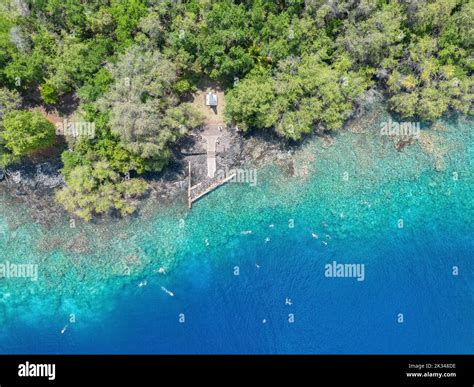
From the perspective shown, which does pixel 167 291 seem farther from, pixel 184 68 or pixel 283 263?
pixel 184 68

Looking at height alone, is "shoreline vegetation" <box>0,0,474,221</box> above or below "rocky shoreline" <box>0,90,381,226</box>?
above

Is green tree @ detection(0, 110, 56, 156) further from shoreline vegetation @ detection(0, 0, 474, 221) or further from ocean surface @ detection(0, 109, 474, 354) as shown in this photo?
ocean surface @ detection(0, 109, 474, 354)

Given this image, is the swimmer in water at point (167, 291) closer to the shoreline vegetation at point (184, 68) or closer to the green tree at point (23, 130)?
the shoreline vegetation at point (184, 68)

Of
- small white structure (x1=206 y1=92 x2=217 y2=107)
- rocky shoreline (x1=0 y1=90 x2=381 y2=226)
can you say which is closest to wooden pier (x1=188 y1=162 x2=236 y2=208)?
rocky shoreline (x1=0 y1=90 x2=381 y2=226)

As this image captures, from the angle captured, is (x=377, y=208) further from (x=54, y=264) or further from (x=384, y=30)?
(x=54, y=264)

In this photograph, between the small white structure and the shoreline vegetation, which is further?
the small white structure

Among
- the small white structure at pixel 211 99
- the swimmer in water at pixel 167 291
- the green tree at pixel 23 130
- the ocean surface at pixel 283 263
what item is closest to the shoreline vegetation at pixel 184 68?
the green tree at pixel 23 130
